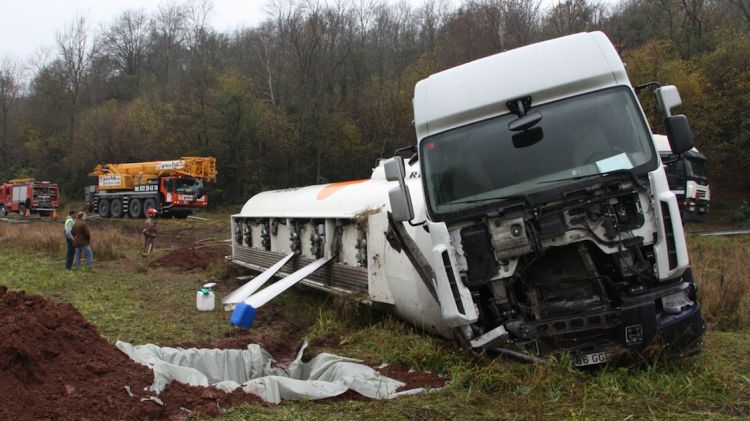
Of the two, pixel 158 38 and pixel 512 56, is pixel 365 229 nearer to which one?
pixel 512 56

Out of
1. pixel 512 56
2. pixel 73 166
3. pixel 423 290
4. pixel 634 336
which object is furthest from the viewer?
pixel 73 166

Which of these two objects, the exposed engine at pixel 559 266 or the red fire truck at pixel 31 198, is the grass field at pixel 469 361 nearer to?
the exposed engine at pixel 559 266

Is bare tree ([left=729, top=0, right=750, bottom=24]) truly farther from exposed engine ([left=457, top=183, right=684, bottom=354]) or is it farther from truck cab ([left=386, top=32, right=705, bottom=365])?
exposed engine ([left=457, top=183, right=684, bottom=354])

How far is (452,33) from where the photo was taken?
126 feet

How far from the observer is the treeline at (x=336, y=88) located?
99.7ft

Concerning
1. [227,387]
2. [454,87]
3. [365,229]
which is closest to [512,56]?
[454,87]

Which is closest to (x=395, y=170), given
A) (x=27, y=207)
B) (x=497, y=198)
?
(x=497, y=198)

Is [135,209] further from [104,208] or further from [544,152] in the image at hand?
[544,152]

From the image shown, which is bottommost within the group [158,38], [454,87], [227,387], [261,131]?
[227,387]

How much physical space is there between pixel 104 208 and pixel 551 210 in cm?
3595

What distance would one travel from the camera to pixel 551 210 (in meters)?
4.84

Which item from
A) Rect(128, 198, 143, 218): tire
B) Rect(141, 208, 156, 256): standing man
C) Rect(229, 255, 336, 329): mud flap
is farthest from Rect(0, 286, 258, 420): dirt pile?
Rect(128, 198, 143, 218): tire

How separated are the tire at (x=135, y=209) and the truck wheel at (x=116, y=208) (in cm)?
112

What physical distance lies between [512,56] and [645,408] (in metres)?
3.10
